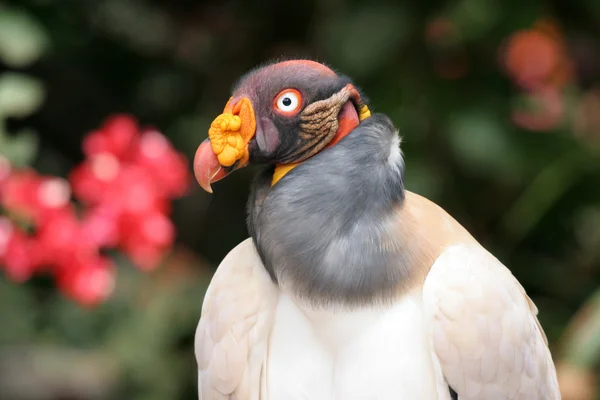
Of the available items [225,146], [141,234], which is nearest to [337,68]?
[141,234]

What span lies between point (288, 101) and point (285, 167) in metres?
0.11

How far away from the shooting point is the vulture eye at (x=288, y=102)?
1131mm

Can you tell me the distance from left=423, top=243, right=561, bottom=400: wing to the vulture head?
27cm

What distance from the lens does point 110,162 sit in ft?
7.47

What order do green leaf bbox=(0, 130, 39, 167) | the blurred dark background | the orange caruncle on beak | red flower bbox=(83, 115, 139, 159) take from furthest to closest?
the blurred dark background, red flower bbox=(83, 115, 139, 159), green leaf bbox=(0, 130, 39, 167), the orange caruncle on beak

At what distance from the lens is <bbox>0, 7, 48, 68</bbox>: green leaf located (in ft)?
7.84

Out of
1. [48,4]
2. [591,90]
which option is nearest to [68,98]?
[48,4]

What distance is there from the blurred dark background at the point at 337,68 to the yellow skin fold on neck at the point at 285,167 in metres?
1.34

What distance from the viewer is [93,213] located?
2197 mm

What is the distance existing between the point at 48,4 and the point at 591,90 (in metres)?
2.01

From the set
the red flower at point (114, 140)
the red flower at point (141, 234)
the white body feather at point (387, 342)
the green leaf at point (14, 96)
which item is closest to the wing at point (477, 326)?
the white body feather at point (387, 342)

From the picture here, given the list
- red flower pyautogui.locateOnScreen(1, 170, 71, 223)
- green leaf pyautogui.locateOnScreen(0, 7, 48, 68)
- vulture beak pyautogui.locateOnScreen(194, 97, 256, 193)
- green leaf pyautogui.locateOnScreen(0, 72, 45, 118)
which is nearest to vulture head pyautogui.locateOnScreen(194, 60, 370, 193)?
vulture beak pyautogui.locateOnScreen(194, 97, 256, 193)

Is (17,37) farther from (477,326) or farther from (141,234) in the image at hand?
(477,326)

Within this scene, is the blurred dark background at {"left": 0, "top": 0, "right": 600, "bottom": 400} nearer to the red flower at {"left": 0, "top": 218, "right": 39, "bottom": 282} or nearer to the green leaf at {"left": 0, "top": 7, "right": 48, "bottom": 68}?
the green leaf at {"left": 0, "top": 7, "right": 48, "bottom": 68}
